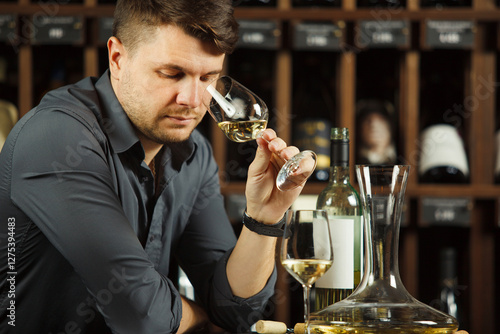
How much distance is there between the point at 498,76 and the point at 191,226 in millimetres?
1065

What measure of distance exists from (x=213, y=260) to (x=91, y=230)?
0.37m

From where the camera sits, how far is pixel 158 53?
1054 millimetres

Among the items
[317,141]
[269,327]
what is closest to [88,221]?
[269,327]

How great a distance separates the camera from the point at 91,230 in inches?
35.8

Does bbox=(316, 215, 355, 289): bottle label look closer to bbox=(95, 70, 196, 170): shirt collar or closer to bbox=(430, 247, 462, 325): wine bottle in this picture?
bbox=(95, 70, 196, 170): shirt collar

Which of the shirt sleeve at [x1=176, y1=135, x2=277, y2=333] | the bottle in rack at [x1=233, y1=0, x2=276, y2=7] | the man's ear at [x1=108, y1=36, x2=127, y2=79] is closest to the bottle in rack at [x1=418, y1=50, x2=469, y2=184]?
the bottle in rack at [x1=233, y1=0, x2=276, y2=7]

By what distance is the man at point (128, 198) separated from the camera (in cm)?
92

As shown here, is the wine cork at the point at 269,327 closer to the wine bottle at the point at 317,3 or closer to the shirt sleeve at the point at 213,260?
the shirt sleeve at the point at 213,260

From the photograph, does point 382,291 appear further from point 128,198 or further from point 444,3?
point 444,3

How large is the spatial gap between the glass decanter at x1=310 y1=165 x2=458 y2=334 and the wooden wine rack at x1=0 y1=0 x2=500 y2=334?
2.80 feet

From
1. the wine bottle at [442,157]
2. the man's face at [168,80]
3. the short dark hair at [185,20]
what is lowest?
the wine bottle at [442,157]

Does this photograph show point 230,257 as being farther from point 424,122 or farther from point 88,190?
point 424,122

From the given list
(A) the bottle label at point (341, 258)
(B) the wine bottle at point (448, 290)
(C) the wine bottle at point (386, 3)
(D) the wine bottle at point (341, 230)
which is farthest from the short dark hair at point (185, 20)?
(B) the wine bottle at point (448, 290)

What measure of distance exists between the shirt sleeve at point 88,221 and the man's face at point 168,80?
14 cm
